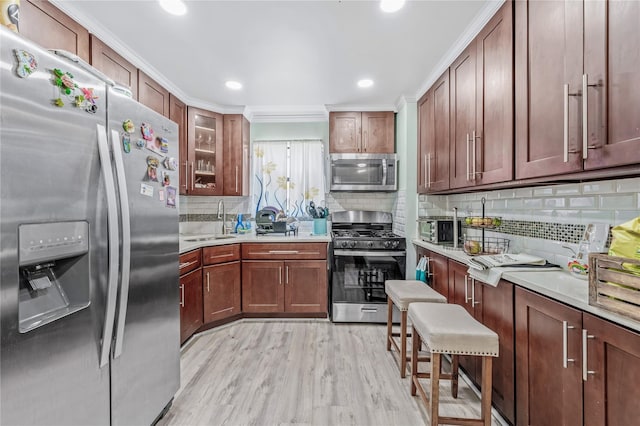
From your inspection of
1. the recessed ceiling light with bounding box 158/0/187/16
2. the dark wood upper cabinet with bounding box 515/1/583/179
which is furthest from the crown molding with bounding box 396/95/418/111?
the recessed ceiling light with bounding box 158/0/187/16

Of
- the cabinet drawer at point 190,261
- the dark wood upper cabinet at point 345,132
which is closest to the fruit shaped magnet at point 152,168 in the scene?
the cabinet drawer at point 190,261

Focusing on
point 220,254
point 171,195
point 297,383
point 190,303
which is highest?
point 171,195

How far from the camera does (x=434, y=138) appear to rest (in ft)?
8.95

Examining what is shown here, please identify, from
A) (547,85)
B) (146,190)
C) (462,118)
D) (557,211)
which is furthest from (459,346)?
(146,190)

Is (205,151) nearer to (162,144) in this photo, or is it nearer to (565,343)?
(162,144)

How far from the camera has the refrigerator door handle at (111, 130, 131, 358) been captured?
4.06 feet

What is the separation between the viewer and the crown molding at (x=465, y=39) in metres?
1.76

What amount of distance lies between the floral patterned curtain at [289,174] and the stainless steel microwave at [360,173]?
1.40 ft

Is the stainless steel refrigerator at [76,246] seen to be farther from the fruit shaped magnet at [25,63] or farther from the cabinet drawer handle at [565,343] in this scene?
the cabinet drawer handle at [565,343]

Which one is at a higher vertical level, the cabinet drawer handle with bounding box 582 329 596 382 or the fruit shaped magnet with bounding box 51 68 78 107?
the fruit shaped magnet with bounding box 51 68 78 107

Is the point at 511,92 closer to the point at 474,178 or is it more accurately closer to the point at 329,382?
the point at 474,178

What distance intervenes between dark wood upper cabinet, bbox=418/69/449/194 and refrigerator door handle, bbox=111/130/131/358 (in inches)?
89.2

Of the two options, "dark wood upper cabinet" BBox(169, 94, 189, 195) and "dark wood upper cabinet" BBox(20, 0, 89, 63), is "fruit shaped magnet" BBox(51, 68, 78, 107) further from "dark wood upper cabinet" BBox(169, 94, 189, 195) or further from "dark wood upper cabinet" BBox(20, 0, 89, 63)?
"dark wood upper cabinet" BBox(169, 94, 189, 195)

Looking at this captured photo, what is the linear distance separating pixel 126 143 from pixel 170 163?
0.37m
